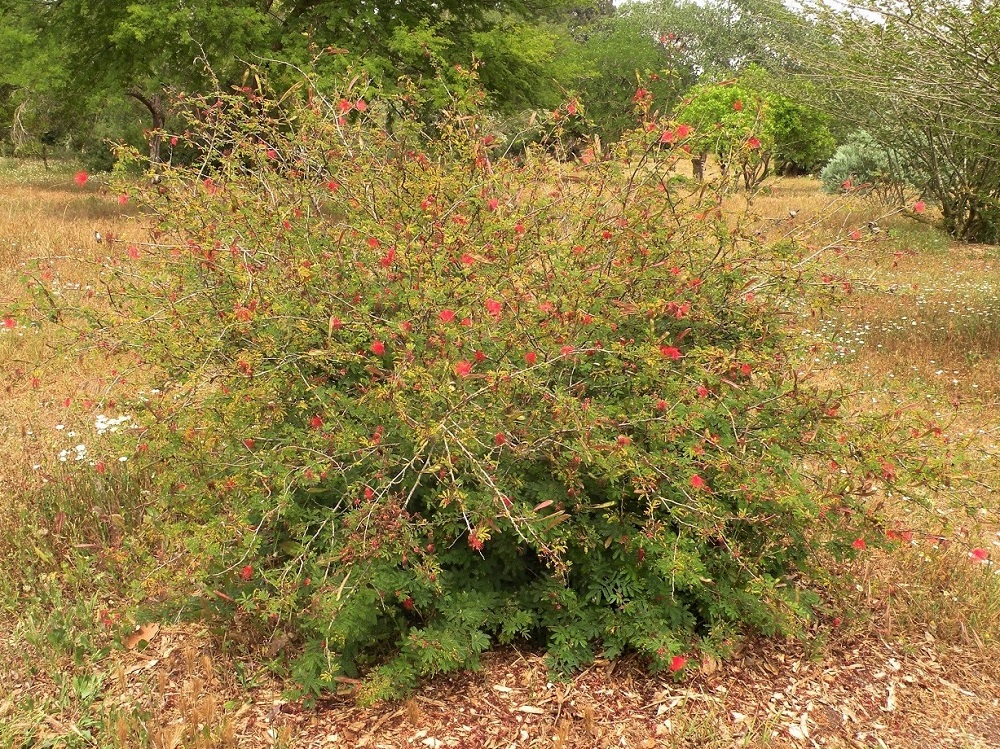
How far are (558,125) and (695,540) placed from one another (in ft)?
6.51

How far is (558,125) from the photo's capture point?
12.1ft

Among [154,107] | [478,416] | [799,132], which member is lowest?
[478,416]

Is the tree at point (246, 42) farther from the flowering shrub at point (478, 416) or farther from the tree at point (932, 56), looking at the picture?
Answer: the flowering shrub at point (478, 416)

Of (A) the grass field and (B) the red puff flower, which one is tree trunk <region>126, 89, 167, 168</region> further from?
(B) the red puff flower

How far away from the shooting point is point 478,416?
2.68 m

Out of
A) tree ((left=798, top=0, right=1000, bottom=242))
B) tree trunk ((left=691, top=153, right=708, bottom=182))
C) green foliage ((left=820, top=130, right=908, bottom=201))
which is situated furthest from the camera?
green foliage ((left=820, top=130, right=908, bottom=201))

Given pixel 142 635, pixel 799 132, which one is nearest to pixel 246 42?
pixel 142 635

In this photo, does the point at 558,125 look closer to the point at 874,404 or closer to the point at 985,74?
the point at 874,404

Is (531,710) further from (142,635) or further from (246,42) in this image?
(246,42)

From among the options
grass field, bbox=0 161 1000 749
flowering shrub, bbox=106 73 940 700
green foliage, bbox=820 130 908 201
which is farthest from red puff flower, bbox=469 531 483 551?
green foliage, bbox=820 130 908 201

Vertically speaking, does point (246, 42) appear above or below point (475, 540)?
above

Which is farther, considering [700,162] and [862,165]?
[862,165]

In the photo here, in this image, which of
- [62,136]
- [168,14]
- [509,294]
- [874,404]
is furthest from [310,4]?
[62,136]

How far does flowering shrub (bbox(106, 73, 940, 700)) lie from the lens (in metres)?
2.69
